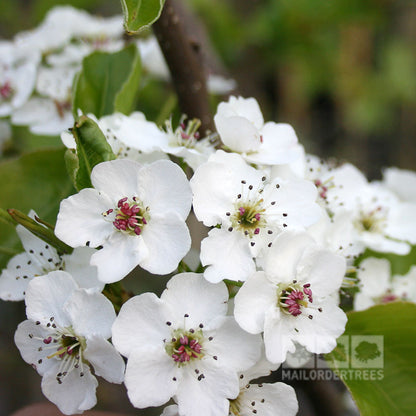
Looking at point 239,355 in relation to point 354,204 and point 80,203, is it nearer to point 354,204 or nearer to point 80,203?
point 80,203

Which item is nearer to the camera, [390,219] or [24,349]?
[24,349]

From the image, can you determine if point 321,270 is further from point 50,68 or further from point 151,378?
point 50,68

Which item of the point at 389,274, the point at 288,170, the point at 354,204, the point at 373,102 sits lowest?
the point at 373,102

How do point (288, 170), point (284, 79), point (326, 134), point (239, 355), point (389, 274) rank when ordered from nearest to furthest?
point (239, 355), point (288, 170), point (389, 274), point (284, 79), point (326, 134)

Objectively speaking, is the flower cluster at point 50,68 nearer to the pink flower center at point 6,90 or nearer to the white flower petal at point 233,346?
the pink flower center at point 6,90

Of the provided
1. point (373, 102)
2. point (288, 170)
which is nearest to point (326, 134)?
point (373, 102)

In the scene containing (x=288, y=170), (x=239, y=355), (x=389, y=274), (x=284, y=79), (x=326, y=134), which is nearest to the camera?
(x=239, y=355)

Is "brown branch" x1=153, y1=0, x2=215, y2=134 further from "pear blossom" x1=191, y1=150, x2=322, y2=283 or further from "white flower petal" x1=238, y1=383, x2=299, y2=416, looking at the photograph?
"white flower petal" x1=238, y1=383, x2=299, y2=416

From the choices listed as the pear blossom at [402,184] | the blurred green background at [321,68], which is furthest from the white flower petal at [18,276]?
the blurred green background at [321,68]
